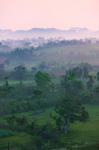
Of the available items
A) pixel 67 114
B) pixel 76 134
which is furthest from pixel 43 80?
pixel 76 134

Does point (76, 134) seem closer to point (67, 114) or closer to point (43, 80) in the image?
point (67, 114)

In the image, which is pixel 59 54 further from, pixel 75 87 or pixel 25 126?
pixel 25 126

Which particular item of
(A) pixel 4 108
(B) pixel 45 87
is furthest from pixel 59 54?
(A) pixel 4 108

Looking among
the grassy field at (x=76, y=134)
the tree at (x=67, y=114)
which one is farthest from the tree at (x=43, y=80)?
the tree at (x=67, y=114)

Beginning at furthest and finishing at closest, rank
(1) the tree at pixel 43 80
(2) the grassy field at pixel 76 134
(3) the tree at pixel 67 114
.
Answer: (1) the tree at pixel 43 80 → (3) the tree at pixel 67 114 → (2) the grassy field at pixel 76 134

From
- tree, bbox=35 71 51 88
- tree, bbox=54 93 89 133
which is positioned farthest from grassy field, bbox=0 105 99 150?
tree, bbox=35 71 51 88

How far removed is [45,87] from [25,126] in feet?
29.8

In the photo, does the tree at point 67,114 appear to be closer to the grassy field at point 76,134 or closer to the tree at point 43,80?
the grassy field at point 76,134

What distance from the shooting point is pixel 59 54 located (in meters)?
66.7

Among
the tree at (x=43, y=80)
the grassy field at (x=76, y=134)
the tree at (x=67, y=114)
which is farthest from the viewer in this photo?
the tree at (x=43, y=80)

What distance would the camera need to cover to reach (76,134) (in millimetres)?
19203

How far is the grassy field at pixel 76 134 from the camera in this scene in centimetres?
1783

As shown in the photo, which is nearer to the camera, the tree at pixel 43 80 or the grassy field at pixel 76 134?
the grassy field at pixel 76 134

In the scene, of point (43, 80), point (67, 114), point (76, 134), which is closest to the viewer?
point (76, 134)
